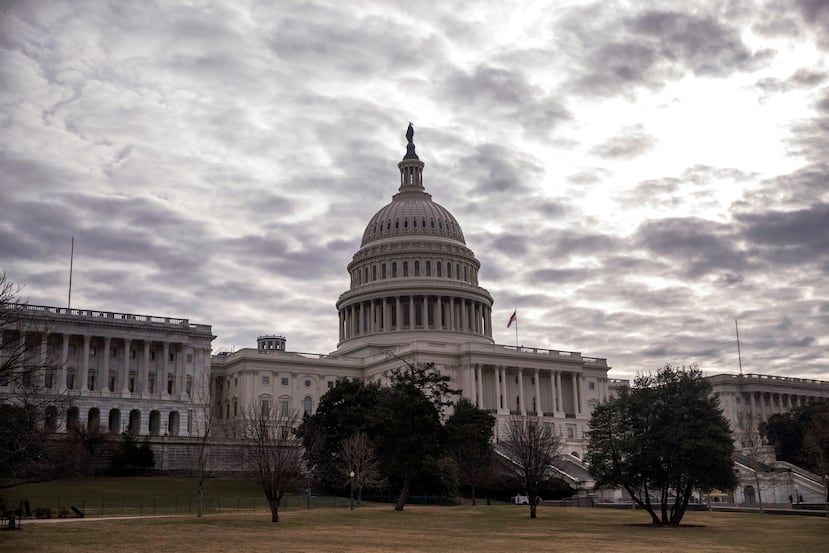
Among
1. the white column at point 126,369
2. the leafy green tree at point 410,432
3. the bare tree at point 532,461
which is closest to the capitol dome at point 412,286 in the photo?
the white column at point 126,369

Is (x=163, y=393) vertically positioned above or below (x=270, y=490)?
above

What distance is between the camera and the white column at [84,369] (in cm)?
12131

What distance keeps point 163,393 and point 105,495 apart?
50.1 metres

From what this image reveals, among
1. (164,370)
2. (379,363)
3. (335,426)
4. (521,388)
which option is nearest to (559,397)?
(521,388)

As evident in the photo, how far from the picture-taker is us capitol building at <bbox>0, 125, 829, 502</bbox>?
122 m

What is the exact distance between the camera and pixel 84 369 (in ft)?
400

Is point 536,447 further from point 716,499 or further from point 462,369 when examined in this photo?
point 462,369

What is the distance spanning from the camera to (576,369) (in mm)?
150250

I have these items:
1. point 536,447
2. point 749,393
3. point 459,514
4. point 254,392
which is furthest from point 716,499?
point 749,393

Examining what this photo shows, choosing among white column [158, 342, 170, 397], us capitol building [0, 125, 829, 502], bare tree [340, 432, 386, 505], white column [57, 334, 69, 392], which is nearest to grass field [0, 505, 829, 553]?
bare tree [340, 432, 386, 505]

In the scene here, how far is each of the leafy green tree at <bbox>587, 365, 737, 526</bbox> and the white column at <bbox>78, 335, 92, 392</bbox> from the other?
78.3 m

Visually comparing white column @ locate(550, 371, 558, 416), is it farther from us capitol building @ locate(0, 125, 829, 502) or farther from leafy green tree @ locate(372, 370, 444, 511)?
leafy green tree @ locate(372, 370, 444, 511)

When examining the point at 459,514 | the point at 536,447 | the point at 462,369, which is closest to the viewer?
the point at 459,514

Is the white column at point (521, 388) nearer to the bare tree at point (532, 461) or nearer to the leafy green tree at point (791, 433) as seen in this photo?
the leafy green tree at point (791, 433)
